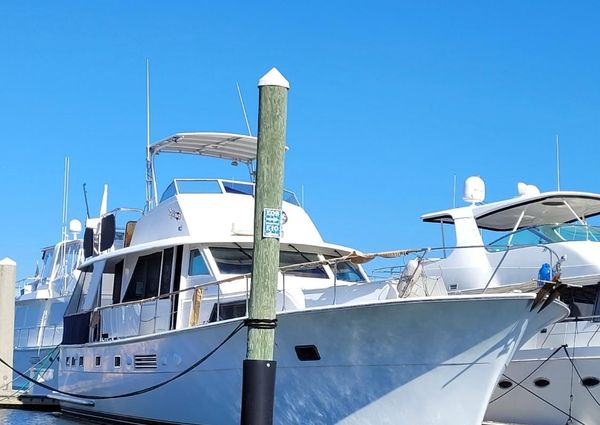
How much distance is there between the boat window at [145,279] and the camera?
49.3ft

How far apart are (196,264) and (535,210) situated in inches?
272

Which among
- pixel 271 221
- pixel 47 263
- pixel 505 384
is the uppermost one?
pixel 271 221

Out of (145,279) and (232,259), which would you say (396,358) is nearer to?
(232,259)

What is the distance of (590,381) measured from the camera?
1441 centimetres

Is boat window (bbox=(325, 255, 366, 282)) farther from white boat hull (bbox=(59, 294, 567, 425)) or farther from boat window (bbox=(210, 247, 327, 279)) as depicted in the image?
white boat hull (bbox=(59, 294, 567, 425))

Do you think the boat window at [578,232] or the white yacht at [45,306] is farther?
the white yacht at [45,306]

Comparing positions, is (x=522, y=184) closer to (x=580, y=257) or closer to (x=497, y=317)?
(x=580, y=257)

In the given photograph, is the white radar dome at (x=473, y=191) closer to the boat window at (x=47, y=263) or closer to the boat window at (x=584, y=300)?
the boat window at (x=584, y=300)

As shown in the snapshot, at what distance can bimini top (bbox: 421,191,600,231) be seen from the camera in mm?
16984

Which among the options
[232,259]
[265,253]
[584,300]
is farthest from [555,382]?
[265,253]

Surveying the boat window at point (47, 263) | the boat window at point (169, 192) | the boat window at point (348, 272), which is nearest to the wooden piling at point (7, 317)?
the boat window at point (169, 192)

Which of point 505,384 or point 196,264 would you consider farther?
point 505,384

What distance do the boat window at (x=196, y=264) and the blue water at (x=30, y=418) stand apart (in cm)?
443

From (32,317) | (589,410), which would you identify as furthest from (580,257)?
(32,317)
